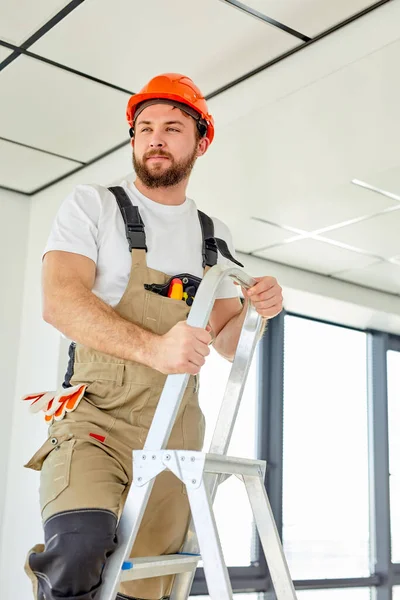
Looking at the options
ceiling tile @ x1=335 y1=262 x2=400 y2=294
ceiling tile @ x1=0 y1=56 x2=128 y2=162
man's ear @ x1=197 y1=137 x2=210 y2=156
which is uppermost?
ceiling tile @ x1=0 y1=56 x2=128 y2=162

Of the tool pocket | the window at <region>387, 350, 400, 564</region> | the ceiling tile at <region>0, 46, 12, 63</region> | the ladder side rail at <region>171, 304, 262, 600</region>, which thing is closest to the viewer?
the tool pocket

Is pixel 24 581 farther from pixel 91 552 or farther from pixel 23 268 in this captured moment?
pixel 91 552

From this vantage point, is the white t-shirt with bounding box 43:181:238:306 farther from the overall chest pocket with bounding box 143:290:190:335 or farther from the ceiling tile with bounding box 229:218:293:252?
the ceiling tile with bounding box 229:218:293:252

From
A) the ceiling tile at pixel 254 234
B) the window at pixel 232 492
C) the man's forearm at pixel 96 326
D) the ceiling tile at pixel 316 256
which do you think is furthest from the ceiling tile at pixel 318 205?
the man's forearm at pixel 96 326

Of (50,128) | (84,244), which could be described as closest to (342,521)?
(50,128)

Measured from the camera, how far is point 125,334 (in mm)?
1478

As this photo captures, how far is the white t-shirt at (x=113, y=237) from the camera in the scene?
65.6 inches

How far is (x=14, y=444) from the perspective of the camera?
391 centimetres

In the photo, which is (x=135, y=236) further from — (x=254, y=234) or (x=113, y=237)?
(x=254, y=234)

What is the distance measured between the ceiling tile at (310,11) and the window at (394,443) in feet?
13.5

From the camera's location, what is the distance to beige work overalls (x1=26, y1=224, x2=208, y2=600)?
5.04 ft

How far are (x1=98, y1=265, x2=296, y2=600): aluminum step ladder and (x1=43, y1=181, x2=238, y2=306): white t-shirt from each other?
231 mm

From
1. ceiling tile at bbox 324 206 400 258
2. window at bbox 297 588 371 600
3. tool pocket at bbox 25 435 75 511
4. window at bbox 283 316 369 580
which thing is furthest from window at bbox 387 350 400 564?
tool pocket at bbox 25 435 75 511

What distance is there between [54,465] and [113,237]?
1.62ft
